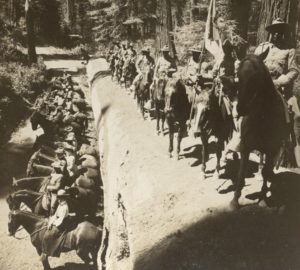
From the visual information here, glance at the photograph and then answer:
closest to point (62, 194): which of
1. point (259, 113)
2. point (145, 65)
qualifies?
point (259, 113)

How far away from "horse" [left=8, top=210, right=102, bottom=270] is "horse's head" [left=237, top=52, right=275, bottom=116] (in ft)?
18.6

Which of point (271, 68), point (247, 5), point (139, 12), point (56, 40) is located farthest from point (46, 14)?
point (271, 68)

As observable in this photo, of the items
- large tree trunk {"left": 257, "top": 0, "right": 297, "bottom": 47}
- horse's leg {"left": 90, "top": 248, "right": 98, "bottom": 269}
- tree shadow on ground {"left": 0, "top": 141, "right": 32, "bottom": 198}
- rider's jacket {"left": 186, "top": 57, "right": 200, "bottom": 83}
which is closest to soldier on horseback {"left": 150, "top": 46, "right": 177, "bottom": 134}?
rider's jacket {"left": 186, "top": 57, "right": 200, "bottom": 83}

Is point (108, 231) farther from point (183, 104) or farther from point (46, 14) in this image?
point (46, 14)

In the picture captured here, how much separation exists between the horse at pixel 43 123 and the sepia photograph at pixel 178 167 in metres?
0.04

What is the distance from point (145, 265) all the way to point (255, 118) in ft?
9.44

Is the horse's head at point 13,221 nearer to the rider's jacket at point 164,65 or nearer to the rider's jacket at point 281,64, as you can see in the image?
the rider's jacket at point 164,65

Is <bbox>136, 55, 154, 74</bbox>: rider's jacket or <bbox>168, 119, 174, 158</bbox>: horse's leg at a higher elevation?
<bbox>136, 55, 154, 74</bbox>: rider's jacket

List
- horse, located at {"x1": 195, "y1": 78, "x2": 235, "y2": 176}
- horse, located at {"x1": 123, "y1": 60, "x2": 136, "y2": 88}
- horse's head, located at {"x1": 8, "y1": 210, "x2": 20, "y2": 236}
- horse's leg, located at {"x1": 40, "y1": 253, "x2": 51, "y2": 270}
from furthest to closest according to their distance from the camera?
horse, located at {"x1": 123, "y1": 60, "x2": 136, "y2": 88} < horse's leg, located at {"x1": 40, "y1": 253, "x2": 51, "y2": 270} < horse's head, located at {"x1": 8, "y1": 210, "x2": 20, "y2": 236} < horse, located at {"x1": 195, "y1": 78, "x2": 235, "y2": 176}

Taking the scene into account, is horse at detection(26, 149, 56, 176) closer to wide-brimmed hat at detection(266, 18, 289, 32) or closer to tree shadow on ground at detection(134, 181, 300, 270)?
tree shadow on ground at detection(134, 181, 300, 270)

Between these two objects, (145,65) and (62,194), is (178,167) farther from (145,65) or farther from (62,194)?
(145,65)

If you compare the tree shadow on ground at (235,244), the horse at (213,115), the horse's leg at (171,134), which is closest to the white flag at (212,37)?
the horse at (213,115)

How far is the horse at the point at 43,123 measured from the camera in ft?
59.6

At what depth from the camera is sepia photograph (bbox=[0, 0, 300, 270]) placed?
7.49m
